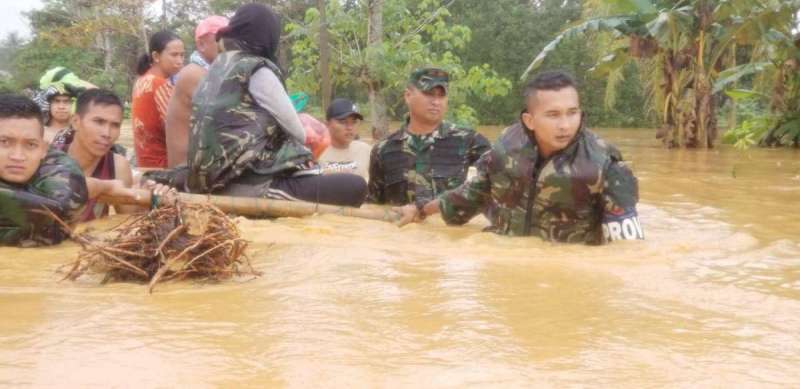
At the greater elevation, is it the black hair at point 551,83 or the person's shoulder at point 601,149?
the black hair at point 551,83

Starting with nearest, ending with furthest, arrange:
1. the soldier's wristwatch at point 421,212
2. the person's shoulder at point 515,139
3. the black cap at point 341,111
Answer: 1. the person's shoulder at point 515,139
2. the soldier's wristwatch at point 421,212
3. the black cap at point 341,111

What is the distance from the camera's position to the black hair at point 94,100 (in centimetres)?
529

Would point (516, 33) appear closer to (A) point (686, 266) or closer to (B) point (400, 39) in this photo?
(B) point (400, 39)

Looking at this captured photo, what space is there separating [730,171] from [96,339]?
8911 millimetres

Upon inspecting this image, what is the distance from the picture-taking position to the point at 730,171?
400 inches

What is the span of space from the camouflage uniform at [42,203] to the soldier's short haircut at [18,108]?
23 cm

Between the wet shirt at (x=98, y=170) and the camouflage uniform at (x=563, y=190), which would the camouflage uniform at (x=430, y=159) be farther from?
the wet shirt at (x=98, y=170)

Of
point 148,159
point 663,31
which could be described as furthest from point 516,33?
point 148,159

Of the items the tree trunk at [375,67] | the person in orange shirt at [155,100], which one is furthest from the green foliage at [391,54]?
the person in orange shirt at [155,100]

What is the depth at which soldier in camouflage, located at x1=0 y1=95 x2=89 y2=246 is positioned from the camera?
4180mm

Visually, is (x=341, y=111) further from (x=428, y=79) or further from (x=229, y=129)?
(x=229, y=129)

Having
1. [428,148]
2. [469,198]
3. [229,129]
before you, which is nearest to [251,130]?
[229,129]

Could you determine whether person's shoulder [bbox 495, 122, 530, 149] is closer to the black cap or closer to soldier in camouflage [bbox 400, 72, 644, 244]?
soldier in camouflage [bbox 400, 72, 644, 244]

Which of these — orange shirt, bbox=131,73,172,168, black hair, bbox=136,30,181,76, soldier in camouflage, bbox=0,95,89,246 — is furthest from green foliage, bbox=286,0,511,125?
soldier in camouflage, bbox=0,95,89,246
